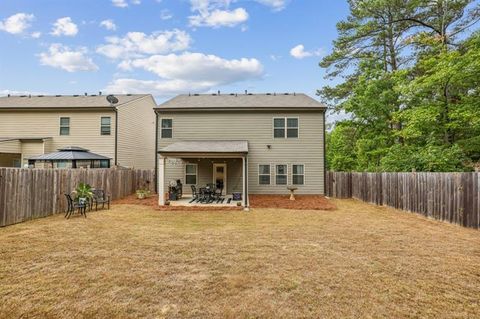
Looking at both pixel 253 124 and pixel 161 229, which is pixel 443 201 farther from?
pixel 253 124

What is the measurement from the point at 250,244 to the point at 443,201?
733 cm

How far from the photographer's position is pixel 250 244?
6680 millimetres

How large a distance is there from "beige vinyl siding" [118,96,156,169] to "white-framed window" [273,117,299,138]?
10580 millimetres

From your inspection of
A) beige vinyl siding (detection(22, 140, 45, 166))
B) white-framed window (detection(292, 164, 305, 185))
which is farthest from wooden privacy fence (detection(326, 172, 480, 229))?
beige vinyl siding (detection(22, 140, 45, 166))

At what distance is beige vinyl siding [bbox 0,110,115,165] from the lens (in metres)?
18.2

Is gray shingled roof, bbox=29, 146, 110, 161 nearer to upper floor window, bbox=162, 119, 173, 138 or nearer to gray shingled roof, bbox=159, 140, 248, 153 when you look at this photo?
upper floor window, bbox=162, 119, 173, 138

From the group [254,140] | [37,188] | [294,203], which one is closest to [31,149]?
[37,188]

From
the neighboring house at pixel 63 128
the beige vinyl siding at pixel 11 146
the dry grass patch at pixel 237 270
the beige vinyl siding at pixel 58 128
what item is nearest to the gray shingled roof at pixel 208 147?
the dry grass patch at pixel 237 270

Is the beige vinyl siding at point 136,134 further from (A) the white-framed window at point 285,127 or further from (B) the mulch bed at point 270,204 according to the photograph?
(A) the white-framed window at point 285,127

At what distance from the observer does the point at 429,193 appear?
10.1 m

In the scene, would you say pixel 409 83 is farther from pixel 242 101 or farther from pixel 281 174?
pixel 242 101

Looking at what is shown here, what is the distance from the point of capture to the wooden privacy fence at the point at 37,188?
8.47 metres

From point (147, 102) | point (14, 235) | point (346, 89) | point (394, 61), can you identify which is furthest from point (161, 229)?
point (394, 61)

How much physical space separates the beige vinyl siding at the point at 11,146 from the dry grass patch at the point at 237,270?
11.7 meters
